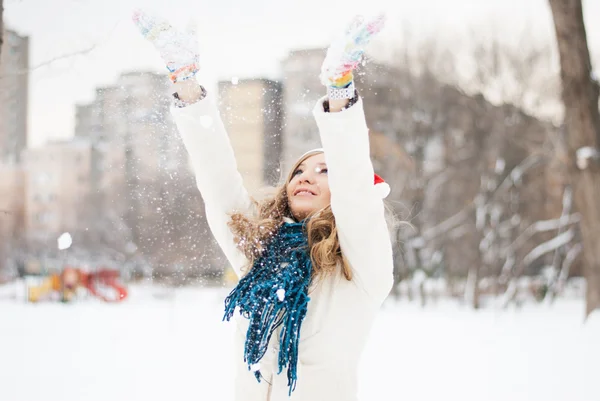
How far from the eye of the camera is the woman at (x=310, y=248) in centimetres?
165

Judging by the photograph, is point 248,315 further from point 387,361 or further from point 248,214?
point 387,361

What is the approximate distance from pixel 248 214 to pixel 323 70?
2.18 ft

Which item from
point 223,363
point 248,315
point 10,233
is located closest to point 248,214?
point 248,315

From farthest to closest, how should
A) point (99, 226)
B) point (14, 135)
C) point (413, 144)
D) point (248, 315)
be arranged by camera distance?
1. point (99, 226)
2. point (413, 144)
3. point (14, 135)
4. point (248, 315)

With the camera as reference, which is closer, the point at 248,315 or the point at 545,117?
the point at 248,315

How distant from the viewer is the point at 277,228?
197cm

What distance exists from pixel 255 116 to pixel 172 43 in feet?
6.79

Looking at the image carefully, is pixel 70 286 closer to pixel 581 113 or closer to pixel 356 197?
pixel 581 113

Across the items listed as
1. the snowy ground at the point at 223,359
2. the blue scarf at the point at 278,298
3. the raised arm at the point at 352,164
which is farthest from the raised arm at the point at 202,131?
the snowy ground at the point at 223,359

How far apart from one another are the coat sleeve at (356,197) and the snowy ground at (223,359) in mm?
4283

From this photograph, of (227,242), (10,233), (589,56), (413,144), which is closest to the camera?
(227,242)

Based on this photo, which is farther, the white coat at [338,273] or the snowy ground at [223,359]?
the snowy ground at [223,359]

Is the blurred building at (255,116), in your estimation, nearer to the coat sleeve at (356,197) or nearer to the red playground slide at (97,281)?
the coat sleeve at (356,197)

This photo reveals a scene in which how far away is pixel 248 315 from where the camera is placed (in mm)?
1862
